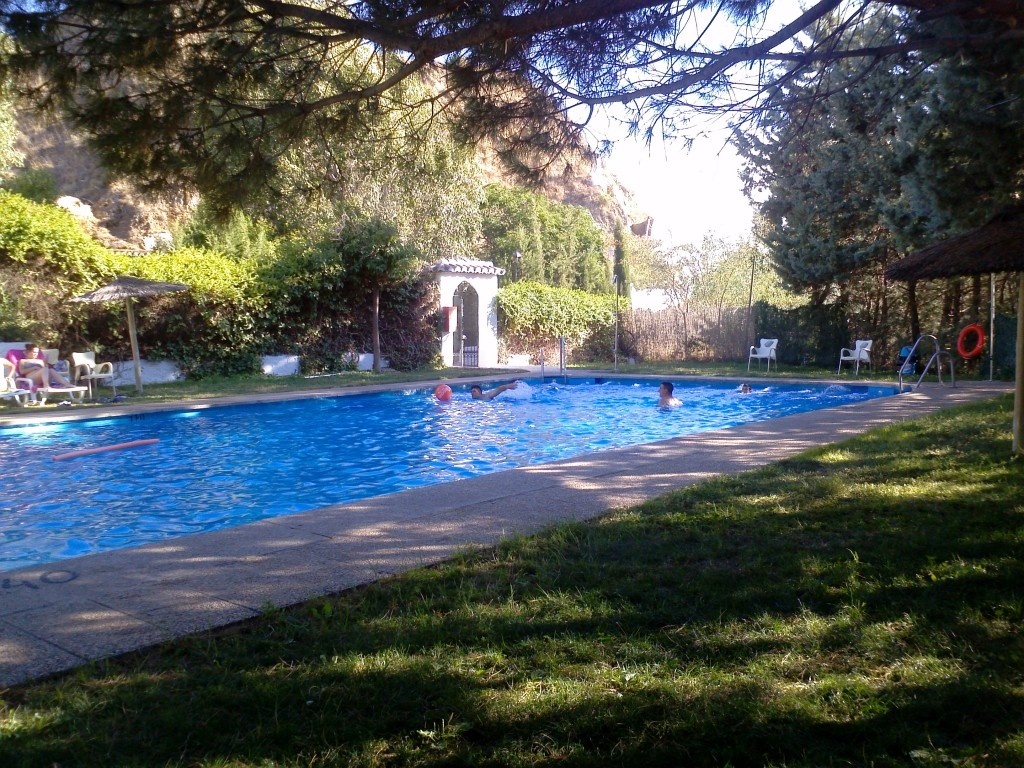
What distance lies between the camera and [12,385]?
1296cm

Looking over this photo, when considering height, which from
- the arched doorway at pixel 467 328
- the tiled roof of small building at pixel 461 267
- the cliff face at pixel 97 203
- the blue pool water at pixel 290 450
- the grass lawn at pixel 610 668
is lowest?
the blue pool water at pixel 290 450

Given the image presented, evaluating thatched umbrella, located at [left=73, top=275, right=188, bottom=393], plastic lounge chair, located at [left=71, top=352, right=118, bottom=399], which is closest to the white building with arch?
thatched umbrella, located at [left=73, top=275, right=188, bottom=393]

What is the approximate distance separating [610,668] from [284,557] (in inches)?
90.1

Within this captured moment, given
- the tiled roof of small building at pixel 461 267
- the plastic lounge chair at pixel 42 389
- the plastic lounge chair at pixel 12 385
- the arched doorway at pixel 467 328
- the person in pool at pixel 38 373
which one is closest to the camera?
the plastic lounge chair at pixel 12 385

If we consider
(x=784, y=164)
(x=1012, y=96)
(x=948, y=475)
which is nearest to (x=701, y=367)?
(x=784, y=164)

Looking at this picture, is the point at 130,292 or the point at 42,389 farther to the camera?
the point at 130,292

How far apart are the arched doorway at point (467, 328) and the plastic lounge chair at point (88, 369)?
10.9 meters

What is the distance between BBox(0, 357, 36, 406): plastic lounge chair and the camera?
41.5 ft

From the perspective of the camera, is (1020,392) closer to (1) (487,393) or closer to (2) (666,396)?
(2) (666,396)

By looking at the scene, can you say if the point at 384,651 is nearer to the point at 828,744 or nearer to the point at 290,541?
the point at 828,744

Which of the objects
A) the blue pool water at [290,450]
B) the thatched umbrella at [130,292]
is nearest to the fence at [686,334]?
the blue pool water at [290,450]

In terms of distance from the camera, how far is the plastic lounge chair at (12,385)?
Result: 41.5 ft

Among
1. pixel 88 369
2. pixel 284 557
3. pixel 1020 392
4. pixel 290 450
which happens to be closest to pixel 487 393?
pixel 290 450

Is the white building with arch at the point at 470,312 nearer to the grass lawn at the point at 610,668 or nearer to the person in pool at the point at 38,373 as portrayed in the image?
the person in pool at the point at 38,373
